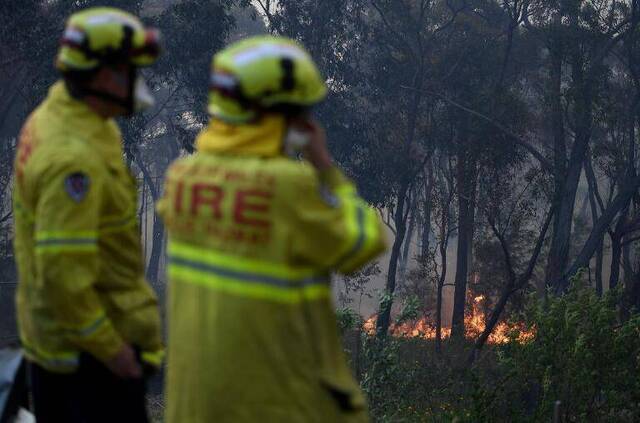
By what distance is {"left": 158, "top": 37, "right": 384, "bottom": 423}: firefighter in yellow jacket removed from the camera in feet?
7.76

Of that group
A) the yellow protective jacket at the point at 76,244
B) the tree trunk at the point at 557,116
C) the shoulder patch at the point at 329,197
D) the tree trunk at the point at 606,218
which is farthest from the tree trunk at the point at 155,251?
the shoulder patch at the point at 329,197

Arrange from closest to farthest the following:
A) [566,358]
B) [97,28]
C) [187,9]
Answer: [97,28] < [566,358] < [187,9]

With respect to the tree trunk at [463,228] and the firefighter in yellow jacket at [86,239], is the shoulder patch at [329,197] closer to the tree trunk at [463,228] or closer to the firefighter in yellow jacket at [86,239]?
the firefighter in yellow jacket at [86,239]

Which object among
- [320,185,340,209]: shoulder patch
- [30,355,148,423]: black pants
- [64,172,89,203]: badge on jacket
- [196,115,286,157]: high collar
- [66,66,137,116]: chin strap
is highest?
[66,66,137,116]: chin strap

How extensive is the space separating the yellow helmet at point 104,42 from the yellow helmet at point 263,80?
0.53 metres

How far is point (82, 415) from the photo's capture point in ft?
10.1

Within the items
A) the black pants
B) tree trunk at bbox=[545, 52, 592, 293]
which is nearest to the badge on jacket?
the black pants

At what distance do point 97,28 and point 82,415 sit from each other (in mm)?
1078

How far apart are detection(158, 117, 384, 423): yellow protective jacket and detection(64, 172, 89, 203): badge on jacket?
14.2 inches

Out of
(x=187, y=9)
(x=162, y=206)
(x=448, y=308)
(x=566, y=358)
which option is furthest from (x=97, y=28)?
(x=448, y=308)

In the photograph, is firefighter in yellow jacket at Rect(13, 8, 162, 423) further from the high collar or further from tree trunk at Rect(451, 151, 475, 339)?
tree trunk at Rect(451, 151, 475, 339)

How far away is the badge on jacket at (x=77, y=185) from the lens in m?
2.80

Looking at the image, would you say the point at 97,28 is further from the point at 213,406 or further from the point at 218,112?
the point at 213,406

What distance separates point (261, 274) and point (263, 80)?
→ 43 cm
